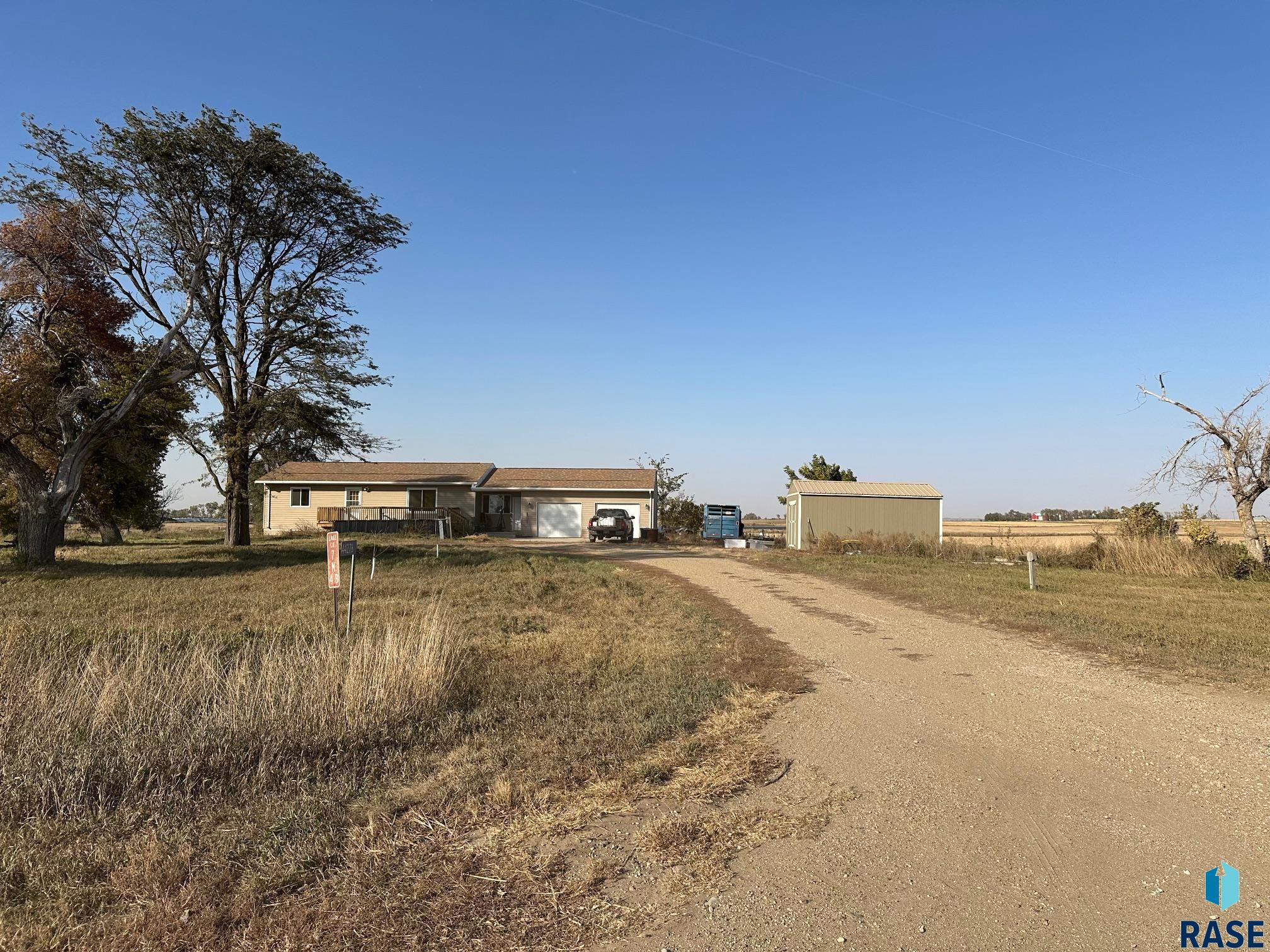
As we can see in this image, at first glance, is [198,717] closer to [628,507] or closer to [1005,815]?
[1005,815]

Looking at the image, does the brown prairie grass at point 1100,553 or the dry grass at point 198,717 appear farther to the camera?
the brown prairie grass at point 1100,553

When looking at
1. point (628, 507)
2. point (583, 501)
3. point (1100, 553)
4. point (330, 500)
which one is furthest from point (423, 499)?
point (1100, 553)

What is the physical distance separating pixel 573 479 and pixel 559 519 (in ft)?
7.29

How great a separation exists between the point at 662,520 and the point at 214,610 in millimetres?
33988

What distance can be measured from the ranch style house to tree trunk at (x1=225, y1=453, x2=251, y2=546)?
11.7m

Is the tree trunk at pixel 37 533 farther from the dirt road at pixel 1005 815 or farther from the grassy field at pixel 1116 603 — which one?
the grassy field at pixel 1116 603

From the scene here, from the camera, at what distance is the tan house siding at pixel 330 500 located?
39375 millimetres

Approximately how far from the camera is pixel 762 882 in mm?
3477

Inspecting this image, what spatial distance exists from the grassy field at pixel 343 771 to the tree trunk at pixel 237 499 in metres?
14.7

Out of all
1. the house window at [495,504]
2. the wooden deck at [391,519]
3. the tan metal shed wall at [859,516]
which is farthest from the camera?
the house window at [495,504]

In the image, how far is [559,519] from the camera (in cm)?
3919

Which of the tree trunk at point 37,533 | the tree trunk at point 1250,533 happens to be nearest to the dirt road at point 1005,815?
the tree trunk at point 1250,533

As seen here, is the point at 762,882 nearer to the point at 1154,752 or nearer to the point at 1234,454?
the point at 1154,752

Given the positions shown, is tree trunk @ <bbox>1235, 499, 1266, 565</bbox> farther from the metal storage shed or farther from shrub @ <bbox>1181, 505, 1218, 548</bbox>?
the metal storage shed
